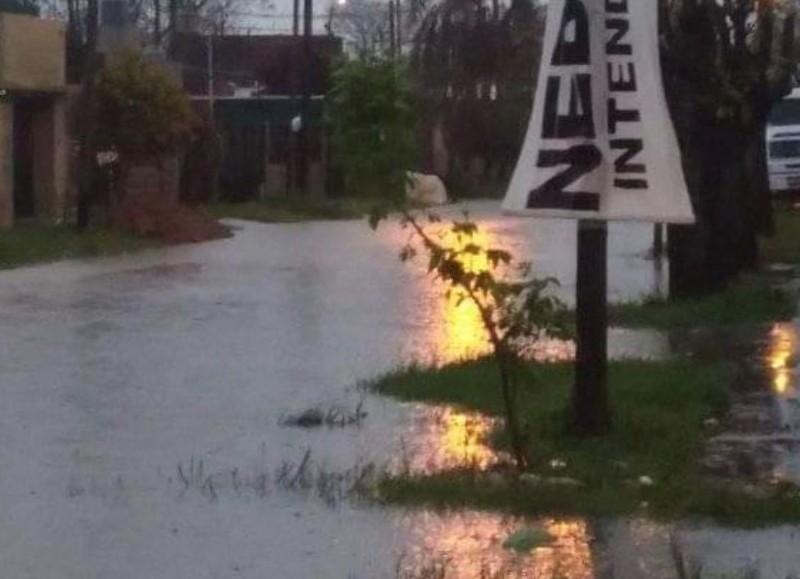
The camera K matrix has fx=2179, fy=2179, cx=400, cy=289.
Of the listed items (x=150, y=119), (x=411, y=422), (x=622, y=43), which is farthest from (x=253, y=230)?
(x=622, y=43)

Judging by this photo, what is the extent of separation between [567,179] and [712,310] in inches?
378

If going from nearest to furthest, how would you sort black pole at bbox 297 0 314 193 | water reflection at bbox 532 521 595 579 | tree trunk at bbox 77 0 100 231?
water reflection at bbox 532 521 595 579
tree trunk at bbox 77 0 100 231
black pole at bbox 297 0 314 193

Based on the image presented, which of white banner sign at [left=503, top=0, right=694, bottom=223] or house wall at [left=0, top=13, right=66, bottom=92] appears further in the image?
house wall at [left=0, top=13, right=66, bottom=92]

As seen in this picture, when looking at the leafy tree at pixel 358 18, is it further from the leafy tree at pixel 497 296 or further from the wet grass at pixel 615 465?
the leafy tree at pixel 497 296

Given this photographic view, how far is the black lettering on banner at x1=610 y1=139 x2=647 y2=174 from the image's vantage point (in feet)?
36.9

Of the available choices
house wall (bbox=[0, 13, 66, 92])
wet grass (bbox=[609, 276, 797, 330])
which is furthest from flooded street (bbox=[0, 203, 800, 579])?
house wall (bbox=[0, 13, 66, 92])

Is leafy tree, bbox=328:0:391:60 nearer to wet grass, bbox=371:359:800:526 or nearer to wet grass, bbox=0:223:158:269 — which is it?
wet grass, bbox=0:223:158:269

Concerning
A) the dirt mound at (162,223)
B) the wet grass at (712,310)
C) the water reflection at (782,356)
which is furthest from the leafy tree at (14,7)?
the water reflection at (782,356)

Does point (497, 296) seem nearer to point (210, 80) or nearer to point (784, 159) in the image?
point (784, 159)

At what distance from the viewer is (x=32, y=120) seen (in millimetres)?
42250

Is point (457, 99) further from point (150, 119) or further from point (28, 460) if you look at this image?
point (28, 460)

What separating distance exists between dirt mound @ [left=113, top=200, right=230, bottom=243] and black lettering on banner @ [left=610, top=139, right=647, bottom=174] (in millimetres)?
25062

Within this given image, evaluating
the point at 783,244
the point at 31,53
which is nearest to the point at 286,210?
the point at 31,53

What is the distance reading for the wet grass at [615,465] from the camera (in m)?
10.6
